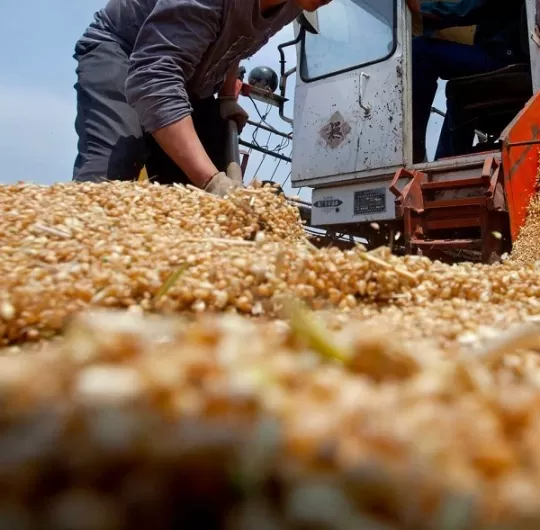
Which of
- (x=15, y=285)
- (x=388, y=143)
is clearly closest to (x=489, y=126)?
(x=388, y=143)

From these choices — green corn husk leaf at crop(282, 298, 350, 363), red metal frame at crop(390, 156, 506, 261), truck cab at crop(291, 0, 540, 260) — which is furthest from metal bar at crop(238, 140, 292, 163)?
green corn husk leaf at crop(282, 298, 350, 363)

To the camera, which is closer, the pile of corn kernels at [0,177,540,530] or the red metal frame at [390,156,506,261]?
the pile of corn kernels at [0,177,540,530]

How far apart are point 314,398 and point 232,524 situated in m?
0.12

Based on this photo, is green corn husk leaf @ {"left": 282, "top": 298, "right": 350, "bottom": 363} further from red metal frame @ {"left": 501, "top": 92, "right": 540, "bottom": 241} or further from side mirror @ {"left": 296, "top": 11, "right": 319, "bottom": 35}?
side mirror @ {"left": 296, "top": 11, "right": 319, "bottom": 35}

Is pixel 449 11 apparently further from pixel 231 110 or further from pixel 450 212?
pixel 231 110

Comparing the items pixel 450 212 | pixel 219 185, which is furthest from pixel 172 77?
pixel 450 212

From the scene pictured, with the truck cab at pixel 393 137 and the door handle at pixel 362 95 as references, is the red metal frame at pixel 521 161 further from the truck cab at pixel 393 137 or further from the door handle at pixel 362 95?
the door handle at pixel 362 95

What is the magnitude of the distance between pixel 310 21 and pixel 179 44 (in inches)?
85.1

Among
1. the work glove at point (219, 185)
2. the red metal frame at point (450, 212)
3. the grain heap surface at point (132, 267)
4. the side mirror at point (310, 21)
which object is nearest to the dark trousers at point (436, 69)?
the side mirror at point (310, 21)

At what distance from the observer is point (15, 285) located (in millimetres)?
1169

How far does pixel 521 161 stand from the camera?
378 centimetres

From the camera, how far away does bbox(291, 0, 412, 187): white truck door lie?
180 inches

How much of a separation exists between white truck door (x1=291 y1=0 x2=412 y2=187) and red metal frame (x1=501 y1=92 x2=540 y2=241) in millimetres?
848

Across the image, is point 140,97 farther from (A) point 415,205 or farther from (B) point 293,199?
(A) point 415,205
